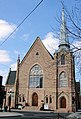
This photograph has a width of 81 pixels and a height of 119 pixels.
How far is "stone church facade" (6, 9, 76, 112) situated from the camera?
161ft

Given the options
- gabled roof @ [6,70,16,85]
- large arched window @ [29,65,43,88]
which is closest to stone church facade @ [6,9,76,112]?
→ large arched window @ [29,65,43,88]

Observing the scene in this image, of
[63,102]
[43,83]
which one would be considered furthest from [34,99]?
[63,102]

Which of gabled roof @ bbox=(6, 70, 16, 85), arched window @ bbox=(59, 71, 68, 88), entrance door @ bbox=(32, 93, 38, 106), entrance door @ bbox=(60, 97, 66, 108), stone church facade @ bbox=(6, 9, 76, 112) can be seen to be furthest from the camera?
gabled roof @ bbox=(6, 70, 16, 85)

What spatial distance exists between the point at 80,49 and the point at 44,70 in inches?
Result: 1479

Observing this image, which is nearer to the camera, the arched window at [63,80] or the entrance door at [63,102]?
the entrance door at [63,102]

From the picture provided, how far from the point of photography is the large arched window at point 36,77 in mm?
52188

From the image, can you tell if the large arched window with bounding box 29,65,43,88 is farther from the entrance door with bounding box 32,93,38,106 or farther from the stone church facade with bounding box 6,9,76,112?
the entrance door with bounding box 32,93,38,106

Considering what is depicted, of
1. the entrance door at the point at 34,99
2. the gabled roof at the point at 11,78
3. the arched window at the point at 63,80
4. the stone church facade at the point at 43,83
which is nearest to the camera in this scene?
the stone church facade at the point at 43,83

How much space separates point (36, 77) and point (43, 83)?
2329 mm

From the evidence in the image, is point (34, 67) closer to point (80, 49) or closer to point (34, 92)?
point (34, 92)

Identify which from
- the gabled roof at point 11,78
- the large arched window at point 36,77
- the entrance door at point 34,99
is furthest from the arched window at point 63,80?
the gabled roof at point 11,78

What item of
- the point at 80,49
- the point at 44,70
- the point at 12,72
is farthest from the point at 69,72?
the point at 80,49

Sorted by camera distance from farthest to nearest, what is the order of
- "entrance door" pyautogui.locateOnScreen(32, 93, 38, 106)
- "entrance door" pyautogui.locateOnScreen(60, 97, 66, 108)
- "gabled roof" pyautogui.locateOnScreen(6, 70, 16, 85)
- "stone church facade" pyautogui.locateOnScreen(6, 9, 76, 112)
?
"gabled roof" pyautogui.locateOnScreen(6, 70, 16, 85) → "entrance door" pyautogui.locateOnScreen(32, 93, 38, 106) → "entrance door" pyautogui.locateOnScreen(60, 97, 66, 108) → "stone church facade" pyautogui.locateOnScreen(6, 9, 76, 112)

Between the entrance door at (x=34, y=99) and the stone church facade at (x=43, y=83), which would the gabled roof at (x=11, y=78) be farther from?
the entrance door at (x=34, y=99)
